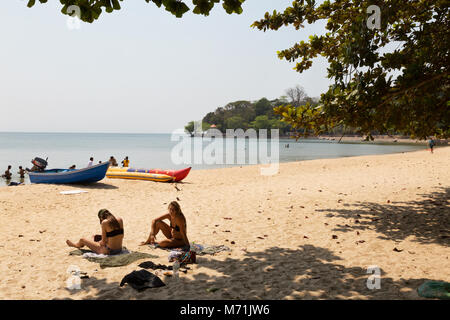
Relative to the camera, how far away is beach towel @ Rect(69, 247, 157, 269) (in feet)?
20.4

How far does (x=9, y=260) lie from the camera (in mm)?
6543

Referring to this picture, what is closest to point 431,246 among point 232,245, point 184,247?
point 232,245

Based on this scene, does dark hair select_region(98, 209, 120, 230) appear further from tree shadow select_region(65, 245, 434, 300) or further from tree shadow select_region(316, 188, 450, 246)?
tree shadow select_region(316, 188, 450, 246)

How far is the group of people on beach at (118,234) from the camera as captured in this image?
6.72m

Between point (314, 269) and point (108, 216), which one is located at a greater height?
point (108, 216)

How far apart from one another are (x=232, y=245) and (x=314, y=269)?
88.0 inches

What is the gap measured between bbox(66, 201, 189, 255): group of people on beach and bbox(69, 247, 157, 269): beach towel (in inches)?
5.7

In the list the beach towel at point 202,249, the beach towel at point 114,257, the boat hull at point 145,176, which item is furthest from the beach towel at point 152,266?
the boat hull at point 145,176

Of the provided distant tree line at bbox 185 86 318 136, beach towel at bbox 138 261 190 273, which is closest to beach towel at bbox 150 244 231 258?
beach towel at bbox 138 261 190 273

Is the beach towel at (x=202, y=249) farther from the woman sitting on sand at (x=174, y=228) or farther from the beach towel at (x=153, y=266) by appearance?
the beach towel at (x=153, y=266)

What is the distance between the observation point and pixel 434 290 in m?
4.59

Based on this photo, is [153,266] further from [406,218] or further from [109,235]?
[406,218]

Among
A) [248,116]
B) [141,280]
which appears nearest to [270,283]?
[141,280]

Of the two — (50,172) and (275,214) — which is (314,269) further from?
(50,172)
